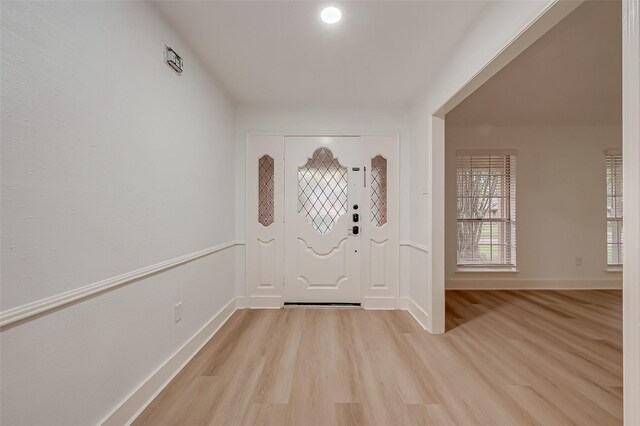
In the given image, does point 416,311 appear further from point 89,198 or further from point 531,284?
point 89,198

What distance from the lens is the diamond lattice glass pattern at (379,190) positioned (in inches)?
147

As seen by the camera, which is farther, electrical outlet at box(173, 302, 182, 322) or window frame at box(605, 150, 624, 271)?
window frame at box(605, 150, 624, 271)

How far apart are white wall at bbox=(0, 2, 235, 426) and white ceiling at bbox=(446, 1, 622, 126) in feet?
9.20

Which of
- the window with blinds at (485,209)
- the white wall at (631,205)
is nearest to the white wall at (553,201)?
the window with blinds at (485,209)

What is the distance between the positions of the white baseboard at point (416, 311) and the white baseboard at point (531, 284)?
1354 mm

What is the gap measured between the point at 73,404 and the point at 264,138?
9.80 feet

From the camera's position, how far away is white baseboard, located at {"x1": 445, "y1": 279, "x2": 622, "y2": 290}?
182 inches

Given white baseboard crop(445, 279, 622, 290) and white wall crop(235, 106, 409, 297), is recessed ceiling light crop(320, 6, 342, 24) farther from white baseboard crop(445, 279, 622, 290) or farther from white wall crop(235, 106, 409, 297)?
white baseboard crop(445, 279, 622, 290)

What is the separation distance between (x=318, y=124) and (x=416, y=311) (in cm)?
244

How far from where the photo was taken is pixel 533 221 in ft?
15.3

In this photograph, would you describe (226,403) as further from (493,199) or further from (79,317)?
(493,199)

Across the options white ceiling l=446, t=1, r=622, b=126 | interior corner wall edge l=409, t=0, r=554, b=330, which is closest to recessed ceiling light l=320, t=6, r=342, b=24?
interior corner wall edge l=409, t=0, r=554, b=330

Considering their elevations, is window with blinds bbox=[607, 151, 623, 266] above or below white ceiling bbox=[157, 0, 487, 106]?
below

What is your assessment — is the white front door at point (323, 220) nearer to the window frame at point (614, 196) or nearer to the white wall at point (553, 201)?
the white wall at point (553, 201)
